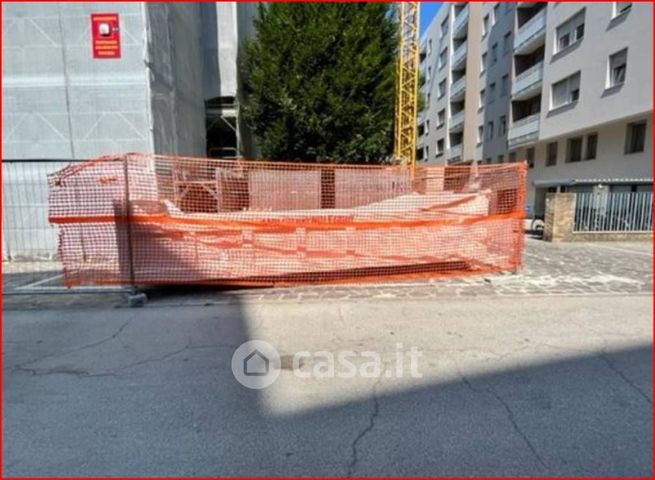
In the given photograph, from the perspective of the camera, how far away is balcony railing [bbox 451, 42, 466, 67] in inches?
1262

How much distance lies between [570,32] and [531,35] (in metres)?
3.80

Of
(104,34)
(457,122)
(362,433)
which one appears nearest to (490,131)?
(457,122)

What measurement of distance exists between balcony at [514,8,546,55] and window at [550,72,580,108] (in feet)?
13.0

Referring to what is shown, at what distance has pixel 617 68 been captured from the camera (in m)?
15.1

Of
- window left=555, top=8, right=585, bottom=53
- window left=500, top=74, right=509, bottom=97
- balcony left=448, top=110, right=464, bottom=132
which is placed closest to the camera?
window left=555, top=8, right=585, bottom=53

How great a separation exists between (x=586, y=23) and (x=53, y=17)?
2083 cm

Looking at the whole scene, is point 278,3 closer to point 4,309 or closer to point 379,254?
point 379,254

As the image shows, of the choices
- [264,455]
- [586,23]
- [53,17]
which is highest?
[586,23]

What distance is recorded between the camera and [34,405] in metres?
2.63

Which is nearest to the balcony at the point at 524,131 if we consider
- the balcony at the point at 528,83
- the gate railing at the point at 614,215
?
the balcony at the point at 528,83

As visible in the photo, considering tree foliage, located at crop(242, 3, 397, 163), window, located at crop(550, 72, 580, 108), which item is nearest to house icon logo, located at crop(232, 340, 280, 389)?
tree foliage, located at crop(242, 3, 397, 163)

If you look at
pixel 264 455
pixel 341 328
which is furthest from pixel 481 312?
pixel 264 455

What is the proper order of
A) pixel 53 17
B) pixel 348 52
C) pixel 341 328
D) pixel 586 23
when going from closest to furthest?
pixel 341 328 < pixel 53 17 < pixel 348 52 < pixel 586 23

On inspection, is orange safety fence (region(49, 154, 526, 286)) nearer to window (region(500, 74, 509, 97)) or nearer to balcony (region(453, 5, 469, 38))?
window (region(500, 74, 509, 97))
